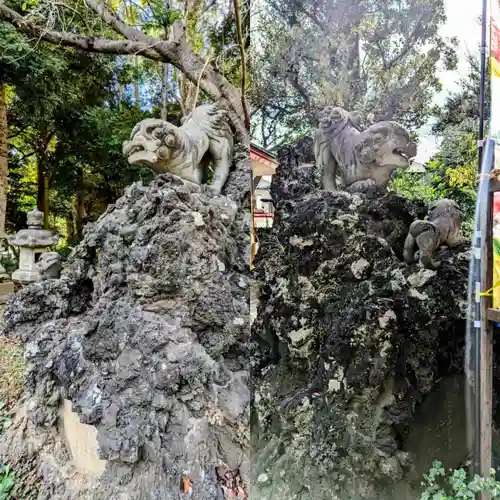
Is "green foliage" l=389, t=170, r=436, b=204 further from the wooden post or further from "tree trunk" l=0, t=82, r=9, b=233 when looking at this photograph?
"tree trunk" l=0, t=82, r=9, b=233

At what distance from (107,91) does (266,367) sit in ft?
10.4

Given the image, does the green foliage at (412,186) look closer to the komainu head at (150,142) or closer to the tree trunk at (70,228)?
the komainu head at (150,142)

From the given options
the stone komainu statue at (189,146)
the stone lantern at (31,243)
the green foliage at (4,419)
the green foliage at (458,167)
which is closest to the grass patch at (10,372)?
the green foliage at (4,419)

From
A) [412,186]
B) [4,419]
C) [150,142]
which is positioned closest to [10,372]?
[4,419]

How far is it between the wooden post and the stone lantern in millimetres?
3095

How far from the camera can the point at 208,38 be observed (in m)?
2.55

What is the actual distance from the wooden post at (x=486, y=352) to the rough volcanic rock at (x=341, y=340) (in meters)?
0.04

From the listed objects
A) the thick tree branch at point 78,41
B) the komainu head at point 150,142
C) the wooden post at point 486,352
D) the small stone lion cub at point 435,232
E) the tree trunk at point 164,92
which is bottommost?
the wooden post at point 486,352

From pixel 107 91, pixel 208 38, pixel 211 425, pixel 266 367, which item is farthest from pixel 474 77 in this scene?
pixel 107 91

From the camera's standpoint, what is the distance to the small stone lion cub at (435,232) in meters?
0.88

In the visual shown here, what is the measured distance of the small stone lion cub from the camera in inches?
34.5

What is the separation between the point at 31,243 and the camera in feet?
9.55

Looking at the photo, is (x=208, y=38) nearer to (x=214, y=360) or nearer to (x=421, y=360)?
(x=214, y=360)

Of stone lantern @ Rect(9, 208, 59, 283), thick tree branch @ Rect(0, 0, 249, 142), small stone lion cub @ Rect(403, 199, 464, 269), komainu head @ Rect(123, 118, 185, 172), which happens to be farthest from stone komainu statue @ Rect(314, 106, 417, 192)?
stone lantern @ Rect(9, 208, 59, 283)
